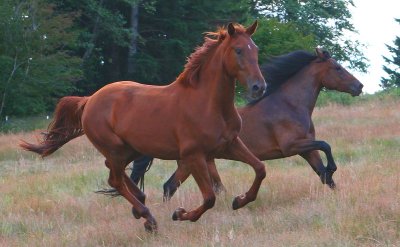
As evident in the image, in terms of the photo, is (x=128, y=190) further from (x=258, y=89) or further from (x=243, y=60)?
(x=258, y=89)

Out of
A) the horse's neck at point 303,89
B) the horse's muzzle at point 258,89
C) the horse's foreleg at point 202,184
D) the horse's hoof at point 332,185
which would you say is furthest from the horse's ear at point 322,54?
the horse's muzzle at point 258,89

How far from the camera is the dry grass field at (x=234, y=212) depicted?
6.29 meters

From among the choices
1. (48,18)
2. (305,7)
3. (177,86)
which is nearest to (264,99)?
(177,86)

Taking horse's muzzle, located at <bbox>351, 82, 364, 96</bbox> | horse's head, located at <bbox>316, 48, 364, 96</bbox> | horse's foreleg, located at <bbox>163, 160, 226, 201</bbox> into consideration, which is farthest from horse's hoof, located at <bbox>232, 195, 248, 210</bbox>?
horse's muzzle, located at <bbox>351, 82, 364, 96</bbox>

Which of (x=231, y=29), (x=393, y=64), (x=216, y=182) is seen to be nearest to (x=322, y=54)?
(x=216, y=182)

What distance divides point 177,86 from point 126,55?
3209 centimetres

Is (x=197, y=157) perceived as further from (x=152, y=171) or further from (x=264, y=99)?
(x=152, y=171)

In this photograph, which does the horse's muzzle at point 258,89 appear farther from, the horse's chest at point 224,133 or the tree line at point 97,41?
the tree line at point 97,41

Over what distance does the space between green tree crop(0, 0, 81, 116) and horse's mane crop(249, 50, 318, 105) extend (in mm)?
19457

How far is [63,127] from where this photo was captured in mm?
9109

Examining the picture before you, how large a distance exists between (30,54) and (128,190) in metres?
21.7

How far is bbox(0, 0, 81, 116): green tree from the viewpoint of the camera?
28.3 m

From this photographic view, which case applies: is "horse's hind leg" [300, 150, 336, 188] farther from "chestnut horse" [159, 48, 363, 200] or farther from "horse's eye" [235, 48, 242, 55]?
"horse's eye" [235, 48, 242, 55]

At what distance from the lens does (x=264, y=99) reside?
10195 mm
